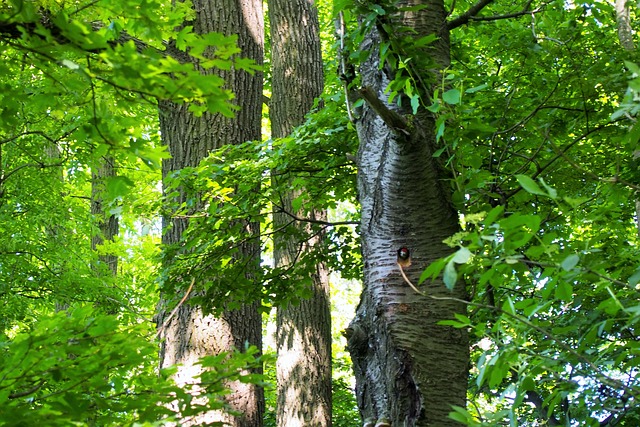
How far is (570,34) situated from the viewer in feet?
12.7

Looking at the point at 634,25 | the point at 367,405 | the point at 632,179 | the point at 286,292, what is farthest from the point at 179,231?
the point at 634,25

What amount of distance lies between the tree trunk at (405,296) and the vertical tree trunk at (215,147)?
1637mm

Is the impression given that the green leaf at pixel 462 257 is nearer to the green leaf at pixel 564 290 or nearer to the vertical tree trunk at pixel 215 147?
the green leaf at pixel 564 290

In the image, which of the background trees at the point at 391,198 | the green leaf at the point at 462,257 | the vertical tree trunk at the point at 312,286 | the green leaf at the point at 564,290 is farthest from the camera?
the vertical tree trunk at the point at 312,286

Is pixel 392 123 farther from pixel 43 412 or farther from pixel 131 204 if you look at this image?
pixel 131 204

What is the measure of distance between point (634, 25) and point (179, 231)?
5.39 meters

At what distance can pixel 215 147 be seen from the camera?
538cm

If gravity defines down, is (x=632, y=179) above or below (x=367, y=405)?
above

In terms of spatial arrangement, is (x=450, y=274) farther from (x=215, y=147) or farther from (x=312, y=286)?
(x=312, y=286)

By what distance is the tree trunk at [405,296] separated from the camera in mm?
2723

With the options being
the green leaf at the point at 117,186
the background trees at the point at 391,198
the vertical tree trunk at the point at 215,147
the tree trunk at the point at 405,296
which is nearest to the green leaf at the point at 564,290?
the background trees at the point at 391,198

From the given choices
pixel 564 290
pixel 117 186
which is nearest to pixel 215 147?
pixel 117 186

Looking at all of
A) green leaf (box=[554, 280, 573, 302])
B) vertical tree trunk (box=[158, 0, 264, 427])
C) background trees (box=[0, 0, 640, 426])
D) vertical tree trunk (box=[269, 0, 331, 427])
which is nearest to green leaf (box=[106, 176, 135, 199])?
background trees (box=[0, 0, 640, 426])

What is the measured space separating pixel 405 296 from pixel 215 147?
2.95 meters
